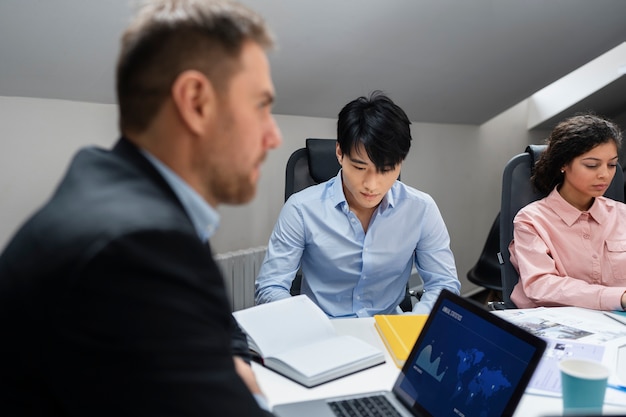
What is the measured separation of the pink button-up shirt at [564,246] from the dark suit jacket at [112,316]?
1435mm

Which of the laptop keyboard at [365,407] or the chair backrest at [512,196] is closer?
the laptop keyboard at [365,407]

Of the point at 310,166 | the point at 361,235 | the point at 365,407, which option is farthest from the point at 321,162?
the point at 365,407

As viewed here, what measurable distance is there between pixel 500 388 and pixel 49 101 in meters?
1.72

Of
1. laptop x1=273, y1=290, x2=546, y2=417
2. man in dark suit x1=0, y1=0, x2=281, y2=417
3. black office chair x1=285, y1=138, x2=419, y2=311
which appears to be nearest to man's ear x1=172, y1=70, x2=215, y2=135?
man in dark suit x1=0, y1=0, x2=281, y2=417

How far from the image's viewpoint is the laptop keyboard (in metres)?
0.98

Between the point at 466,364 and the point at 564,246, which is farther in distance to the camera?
the point at 564,246

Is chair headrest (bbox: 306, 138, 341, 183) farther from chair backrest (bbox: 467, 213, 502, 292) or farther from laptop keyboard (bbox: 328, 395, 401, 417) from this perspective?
chair backrest (bbox: 467, 213, 502, 292)

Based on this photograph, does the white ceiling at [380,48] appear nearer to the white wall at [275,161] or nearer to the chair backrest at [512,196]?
the white wall at [275,161]

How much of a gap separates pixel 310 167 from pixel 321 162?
0.15 feet

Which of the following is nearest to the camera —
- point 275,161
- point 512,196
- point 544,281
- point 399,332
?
point 399,332

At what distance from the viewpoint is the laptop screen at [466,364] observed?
837 mm

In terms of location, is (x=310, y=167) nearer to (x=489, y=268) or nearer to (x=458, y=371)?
(x=458, y=371)

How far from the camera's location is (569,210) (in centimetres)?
186

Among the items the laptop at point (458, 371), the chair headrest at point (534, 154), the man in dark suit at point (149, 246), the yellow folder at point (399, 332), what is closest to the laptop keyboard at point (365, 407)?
the laptop at point (458, 371)
